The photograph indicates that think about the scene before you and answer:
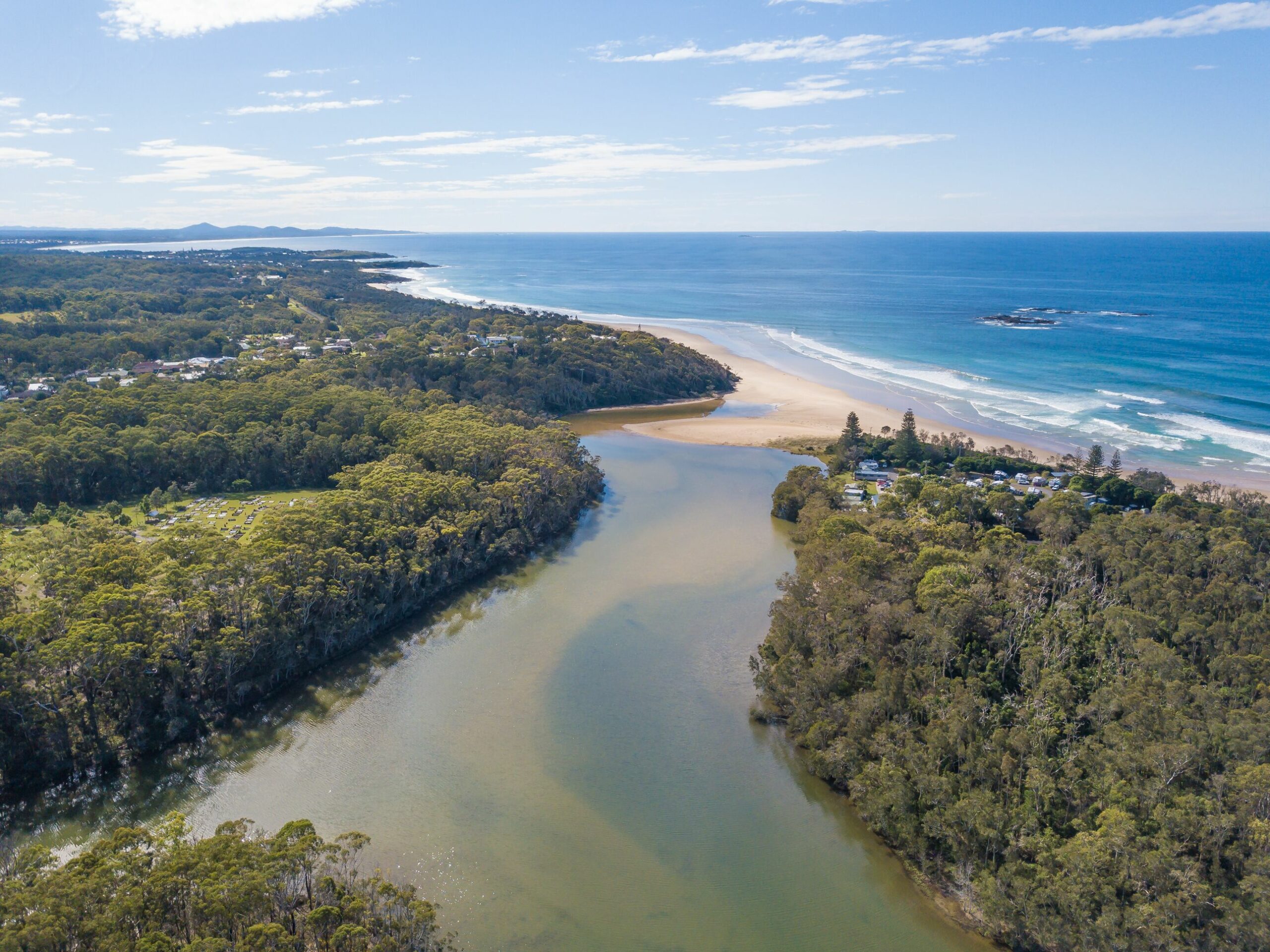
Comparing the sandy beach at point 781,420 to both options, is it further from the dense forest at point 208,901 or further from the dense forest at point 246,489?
the dense forest at point 208,901

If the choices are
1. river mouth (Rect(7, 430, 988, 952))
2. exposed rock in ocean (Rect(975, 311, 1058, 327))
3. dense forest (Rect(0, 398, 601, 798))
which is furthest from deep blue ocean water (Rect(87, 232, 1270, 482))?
dense forest (Rect(0, 398, 601, 798))

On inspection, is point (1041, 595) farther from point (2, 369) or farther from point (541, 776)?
point (2, 369)

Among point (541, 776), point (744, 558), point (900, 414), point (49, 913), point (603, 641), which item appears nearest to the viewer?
point (49, 913)

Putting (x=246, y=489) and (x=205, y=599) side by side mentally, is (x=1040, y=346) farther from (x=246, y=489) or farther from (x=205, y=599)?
(x=205, y=599)

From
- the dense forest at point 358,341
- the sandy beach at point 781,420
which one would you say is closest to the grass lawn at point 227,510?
the dense forest at point 358,341

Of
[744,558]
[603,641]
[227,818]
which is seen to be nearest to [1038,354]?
[744,558]

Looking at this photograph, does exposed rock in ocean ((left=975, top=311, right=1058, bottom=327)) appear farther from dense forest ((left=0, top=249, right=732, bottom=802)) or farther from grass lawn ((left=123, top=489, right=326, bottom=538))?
grass lawn ((left=123, top=489, right=326, bottom=538))

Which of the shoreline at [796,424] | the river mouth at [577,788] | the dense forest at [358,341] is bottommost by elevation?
the river mouth at [577,788]
